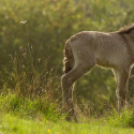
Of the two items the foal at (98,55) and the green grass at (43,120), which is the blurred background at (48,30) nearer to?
the foal at (98,55)

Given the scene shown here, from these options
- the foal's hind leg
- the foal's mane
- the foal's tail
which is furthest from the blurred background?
the foal's hind leg

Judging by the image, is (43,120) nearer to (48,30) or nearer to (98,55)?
(98,55)

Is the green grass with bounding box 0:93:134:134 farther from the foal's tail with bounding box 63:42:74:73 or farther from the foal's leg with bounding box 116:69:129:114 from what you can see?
the foal's tail with bounding box 63:42:74:73

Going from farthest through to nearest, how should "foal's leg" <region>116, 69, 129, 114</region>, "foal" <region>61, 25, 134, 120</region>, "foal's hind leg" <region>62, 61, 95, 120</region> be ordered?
"foal's leg" <region>116, 69, 129, 114</region> → "foal" <region>61, 25, 134, 120</region> → "foal's hind leg" <region>62, 61, 95, 120</region>

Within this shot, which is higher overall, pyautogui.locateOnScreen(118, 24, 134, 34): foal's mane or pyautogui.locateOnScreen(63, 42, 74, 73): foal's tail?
pyautogui.locateOnScreen(118, 24, 134, 34): foal's mane

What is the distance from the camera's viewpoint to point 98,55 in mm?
7621

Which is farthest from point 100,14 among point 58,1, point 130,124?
point 130,124

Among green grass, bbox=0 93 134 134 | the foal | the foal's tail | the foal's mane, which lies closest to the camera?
green grass, bbox=0 93 134 134

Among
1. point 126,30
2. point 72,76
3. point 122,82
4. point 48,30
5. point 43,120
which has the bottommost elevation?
point 43,120

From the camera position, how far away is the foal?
7191 mm

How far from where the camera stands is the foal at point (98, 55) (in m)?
7.19

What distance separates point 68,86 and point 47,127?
7.51ft

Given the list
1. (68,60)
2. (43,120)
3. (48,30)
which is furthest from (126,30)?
(48,30)

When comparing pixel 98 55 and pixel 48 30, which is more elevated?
pixel 48 30
